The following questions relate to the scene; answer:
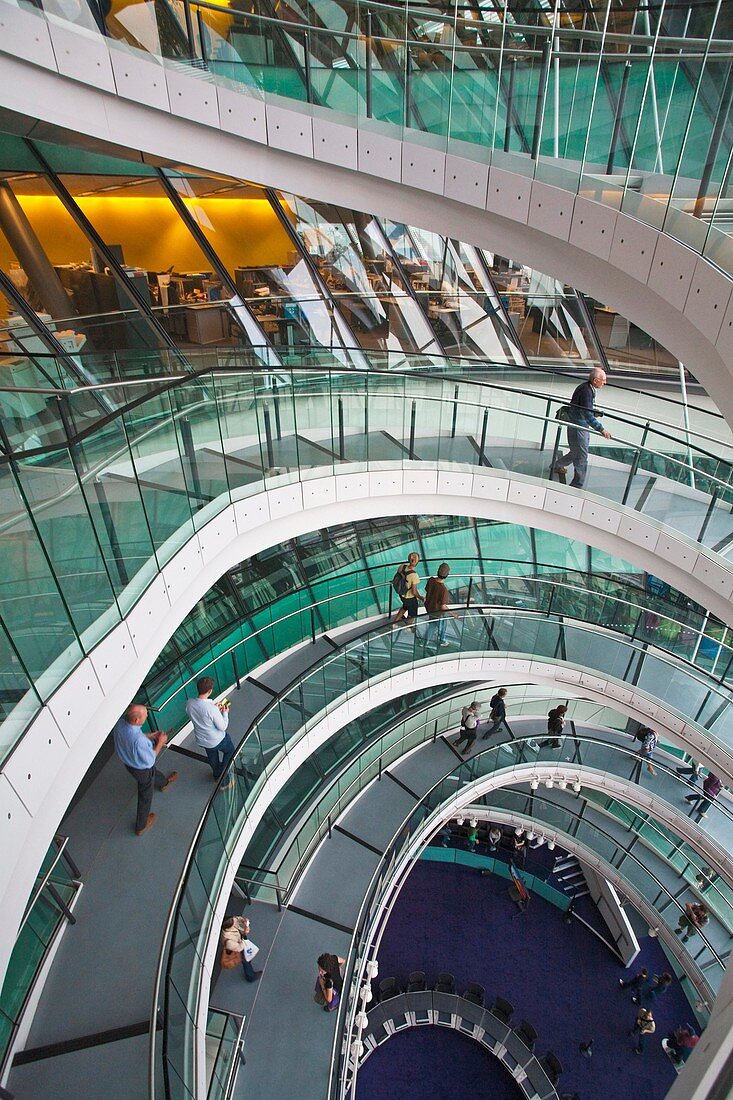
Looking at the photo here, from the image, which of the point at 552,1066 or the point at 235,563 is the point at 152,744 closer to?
the point at 235,563

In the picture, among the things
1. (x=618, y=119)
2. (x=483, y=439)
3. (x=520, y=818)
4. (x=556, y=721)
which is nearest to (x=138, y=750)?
(x=483, y=439)

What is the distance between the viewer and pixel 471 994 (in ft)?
50.0

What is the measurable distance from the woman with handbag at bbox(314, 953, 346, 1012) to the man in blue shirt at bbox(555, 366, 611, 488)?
265 inches

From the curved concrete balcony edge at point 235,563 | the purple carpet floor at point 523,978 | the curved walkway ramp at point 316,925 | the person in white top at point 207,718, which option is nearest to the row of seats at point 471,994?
the purple carpet floor at point 523,978

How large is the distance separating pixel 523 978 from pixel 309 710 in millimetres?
10939

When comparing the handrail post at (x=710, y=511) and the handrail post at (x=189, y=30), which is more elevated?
the handrail post at (x=189, y=30)

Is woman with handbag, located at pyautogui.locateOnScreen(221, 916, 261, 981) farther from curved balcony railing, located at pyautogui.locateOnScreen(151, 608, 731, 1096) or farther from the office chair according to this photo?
the office chair

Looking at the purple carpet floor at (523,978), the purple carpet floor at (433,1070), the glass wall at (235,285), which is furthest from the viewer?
the purple carpet floor at (523,978)

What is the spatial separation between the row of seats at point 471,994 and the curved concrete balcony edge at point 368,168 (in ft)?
47.4

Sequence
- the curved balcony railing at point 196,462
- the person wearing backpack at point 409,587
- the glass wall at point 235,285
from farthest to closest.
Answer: the person wearing backpack at point 409,587, the glass wall at point 235,285, the curved balcony railing at point 196,462

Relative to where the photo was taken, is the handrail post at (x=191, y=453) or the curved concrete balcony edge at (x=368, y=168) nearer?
the curved concrete balcony edge at (x=368, y=168)

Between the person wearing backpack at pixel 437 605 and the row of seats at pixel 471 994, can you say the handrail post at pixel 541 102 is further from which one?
the row of seats at pixel 471 994

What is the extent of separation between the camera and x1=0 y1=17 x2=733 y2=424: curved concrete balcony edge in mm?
5711

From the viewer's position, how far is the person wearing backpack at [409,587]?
10.8 metres
